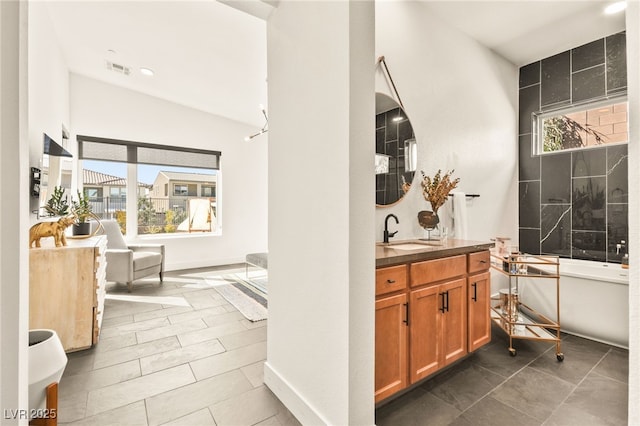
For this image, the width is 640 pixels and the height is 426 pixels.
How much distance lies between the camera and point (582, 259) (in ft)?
11.1

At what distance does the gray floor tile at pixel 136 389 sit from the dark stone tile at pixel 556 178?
172 inches

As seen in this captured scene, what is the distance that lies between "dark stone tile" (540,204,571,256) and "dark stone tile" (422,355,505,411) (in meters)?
2.35

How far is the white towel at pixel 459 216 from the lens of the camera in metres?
2.94

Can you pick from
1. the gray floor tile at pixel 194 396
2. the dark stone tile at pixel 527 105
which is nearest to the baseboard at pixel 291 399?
the gray floor tile at pixel 194 396

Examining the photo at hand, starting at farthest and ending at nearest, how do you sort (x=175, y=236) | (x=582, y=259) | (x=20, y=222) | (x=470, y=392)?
(x=175, y=236) < (x=582, y=259) < (x=470, y=392) < (x=20, y=222)

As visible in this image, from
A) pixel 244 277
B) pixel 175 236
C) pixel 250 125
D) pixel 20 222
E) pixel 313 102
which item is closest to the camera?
pixel 20 222

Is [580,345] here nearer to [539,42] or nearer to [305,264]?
[305,264]

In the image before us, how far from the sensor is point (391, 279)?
165cm

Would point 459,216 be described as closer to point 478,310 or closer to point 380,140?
point 478,310

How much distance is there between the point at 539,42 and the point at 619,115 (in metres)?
1.21

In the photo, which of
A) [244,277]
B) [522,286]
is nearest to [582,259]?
[522,286]

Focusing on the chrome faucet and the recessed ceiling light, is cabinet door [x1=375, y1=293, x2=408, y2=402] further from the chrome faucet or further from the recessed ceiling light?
the recessed ceiling light

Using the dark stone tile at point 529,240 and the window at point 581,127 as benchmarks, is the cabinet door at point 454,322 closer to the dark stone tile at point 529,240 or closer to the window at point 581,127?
the dark stone tile at point 529,240

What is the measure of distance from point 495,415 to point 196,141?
5.69 m
